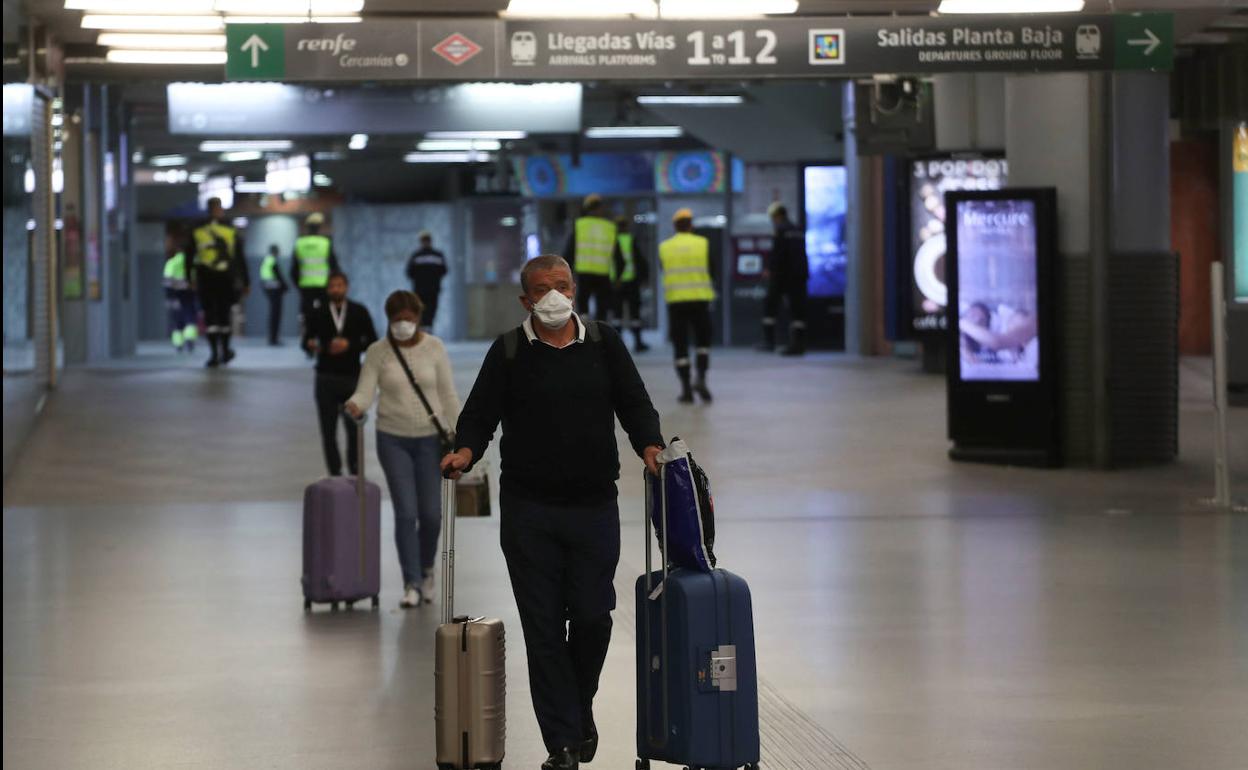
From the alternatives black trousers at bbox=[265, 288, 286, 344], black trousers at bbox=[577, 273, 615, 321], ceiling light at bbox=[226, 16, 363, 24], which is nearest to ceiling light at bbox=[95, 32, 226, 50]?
ceiling light at bbox=[226, 16, 363, 24]

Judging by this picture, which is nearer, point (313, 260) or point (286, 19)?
point (286, 19)

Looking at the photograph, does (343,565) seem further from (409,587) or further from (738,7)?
(738,7)

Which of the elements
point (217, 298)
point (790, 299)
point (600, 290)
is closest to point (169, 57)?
point (217, 298)

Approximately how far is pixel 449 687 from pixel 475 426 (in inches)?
31.3

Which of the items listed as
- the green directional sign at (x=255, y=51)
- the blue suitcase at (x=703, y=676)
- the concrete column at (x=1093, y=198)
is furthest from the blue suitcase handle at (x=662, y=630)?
the concrete column at (x=1093, y=198)

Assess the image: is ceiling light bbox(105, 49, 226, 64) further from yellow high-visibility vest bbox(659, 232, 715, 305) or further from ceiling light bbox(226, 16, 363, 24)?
yellow high-visibility vest bbox(659, 232, 715, 305)

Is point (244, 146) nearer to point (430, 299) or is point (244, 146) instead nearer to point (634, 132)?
point (430, 299)

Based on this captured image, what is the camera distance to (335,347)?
12703 mm

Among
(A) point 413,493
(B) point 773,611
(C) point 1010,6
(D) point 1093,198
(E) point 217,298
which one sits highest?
(C) point 1010,6

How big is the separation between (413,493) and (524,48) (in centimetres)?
410

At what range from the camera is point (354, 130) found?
2559 cm

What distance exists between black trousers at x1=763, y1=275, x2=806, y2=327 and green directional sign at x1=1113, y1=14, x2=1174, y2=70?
509 inches

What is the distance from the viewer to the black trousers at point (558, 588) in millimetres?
5941

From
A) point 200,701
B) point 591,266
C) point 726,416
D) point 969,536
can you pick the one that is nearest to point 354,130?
point 591,266
